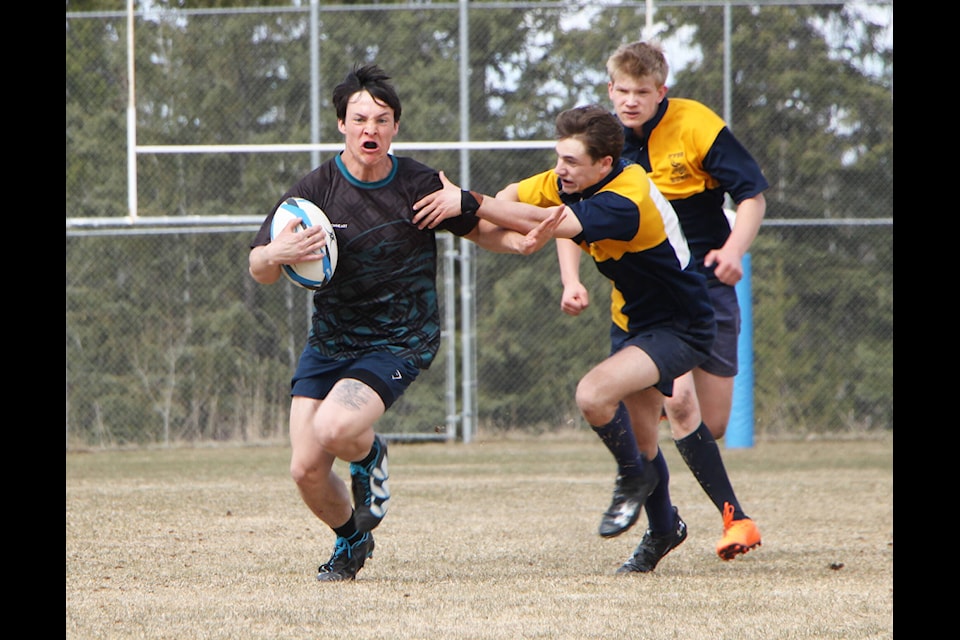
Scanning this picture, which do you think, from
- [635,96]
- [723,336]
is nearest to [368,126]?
[635,96]

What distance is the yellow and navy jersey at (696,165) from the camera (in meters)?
5.40

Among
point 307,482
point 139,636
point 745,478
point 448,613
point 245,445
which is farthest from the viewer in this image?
point 245,445

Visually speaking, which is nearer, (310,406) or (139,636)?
(139,636)

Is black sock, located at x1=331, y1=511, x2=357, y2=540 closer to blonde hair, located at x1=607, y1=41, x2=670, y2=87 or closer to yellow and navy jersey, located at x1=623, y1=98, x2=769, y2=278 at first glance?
yellow and navy jersey, located at x1=623, y1=98, x2=769, y2=278

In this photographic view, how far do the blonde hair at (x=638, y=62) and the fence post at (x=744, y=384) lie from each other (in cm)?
649

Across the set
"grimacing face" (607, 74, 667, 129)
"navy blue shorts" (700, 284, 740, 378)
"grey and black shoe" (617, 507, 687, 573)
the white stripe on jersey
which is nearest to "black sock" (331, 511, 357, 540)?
"grey and black shoe" (617, 507, 687, 573)

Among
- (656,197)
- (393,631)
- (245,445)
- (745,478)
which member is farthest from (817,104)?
(393,631)

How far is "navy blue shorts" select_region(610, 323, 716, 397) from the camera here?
4.94m

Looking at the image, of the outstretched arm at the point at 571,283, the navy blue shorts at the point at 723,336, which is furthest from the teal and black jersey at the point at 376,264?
the navy blue shorts at the point at 723,336

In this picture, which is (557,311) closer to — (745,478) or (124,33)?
(745,478)

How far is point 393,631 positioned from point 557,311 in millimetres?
8769

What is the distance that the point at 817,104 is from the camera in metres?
12.8

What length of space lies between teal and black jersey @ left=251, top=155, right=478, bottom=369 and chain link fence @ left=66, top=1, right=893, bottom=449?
707cm
